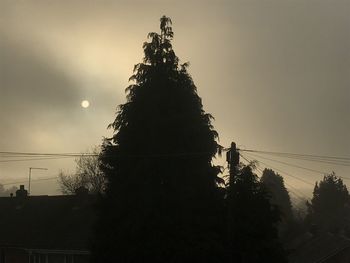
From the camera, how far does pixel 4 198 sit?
1639 inches

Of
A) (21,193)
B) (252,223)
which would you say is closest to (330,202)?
(21,193)

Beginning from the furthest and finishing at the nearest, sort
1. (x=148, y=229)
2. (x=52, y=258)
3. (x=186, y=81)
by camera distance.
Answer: (x=52, y=258), (x=186, y=81), (x=148, y=229)

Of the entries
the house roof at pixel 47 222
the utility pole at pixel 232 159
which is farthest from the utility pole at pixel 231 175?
the house roof at pixel 47 222

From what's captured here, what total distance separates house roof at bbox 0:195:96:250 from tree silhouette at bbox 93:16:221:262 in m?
6.99

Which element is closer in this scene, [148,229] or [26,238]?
[148,229]

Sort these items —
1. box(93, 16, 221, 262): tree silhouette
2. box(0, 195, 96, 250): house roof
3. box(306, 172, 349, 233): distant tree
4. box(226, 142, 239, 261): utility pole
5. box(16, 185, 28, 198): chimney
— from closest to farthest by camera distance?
box(226, 142, 239, 261): utility pole
box(93, 16, 221, 262): tree silhouette
box(0, 195, 96, 250): house roof
box(16, 185, 28, 198): chimney
box(306, 172, 349, 233): distant tree

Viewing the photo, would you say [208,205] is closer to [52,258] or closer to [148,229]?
[148,229]

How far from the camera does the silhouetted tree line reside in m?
22.0

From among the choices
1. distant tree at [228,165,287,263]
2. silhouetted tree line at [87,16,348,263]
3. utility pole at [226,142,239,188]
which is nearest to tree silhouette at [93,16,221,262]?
silhouetted tree line at [87,16,348,263]

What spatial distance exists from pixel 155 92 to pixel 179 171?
3.85m

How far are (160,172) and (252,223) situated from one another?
4832mm

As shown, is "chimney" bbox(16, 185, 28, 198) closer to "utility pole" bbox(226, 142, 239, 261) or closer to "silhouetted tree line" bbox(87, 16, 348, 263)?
"silhouetted tree line" bbox(87, 16, 348, 263)

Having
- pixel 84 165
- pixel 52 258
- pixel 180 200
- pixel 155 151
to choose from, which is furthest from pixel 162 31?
pixel 84 165

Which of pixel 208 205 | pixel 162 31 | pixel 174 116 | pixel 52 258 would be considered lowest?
pixel 52 258
